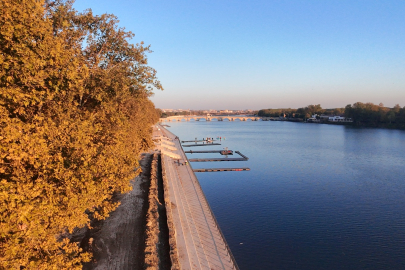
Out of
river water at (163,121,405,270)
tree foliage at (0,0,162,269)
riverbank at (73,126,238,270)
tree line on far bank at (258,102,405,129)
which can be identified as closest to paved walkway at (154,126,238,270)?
riverbank at (73,126,238,270)

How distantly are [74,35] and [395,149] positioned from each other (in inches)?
2433

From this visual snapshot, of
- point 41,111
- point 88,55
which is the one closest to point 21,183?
point 41,111

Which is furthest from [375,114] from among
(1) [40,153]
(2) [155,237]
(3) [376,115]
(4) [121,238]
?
(1) [40,153]

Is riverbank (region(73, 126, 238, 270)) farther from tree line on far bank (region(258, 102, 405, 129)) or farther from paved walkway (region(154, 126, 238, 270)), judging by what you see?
tree line on far bank (region(258, 102, 405, 129))

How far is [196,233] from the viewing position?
1591 centimetres

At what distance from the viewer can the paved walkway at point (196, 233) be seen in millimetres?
13094

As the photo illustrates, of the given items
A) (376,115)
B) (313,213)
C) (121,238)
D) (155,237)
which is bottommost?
(313,213)

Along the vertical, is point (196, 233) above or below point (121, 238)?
below

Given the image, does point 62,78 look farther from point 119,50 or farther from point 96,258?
point 96,258

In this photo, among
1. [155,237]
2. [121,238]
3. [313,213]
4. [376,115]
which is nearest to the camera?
[155,237]

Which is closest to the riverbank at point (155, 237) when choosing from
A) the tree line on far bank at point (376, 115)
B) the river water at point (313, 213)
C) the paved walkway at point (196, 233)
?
the paved walkway at point (196, 233)

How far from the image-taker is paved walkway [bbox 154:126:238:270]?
13094 mm

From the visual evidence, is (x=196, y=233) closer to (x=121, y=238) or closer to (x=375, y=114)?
(x=121, y=238)

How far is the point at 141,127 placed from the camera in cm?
2608
